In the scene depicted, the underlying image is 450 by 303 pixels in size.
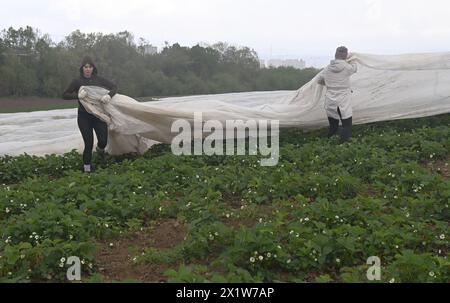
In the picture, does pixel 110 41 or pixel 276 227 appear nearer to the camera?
pixel 276 227

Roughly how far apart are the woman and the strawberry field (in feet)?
1.57

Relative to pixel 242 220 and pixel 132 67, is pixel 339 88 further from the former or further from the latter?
pixel 132 67

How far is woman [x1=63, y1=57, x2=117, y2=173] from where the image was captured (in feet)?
20.2

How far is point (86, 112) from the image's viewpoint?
20.6 feet

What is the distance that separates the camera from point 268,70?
1931cm

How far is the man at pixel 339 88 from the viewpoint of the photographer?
7039 millimetres

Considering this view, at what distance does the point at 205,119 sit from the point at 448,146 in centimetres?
279

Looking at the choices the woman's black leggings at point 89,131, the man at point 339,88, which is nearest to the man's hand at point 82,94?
the woman's black leggings at point 89,131

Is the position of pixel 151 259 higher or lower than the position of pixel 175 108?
lower

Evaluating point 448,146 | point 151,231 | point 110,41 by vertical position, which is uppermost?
point 110,41

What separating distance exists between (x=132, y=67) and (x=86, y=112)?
982 cm
